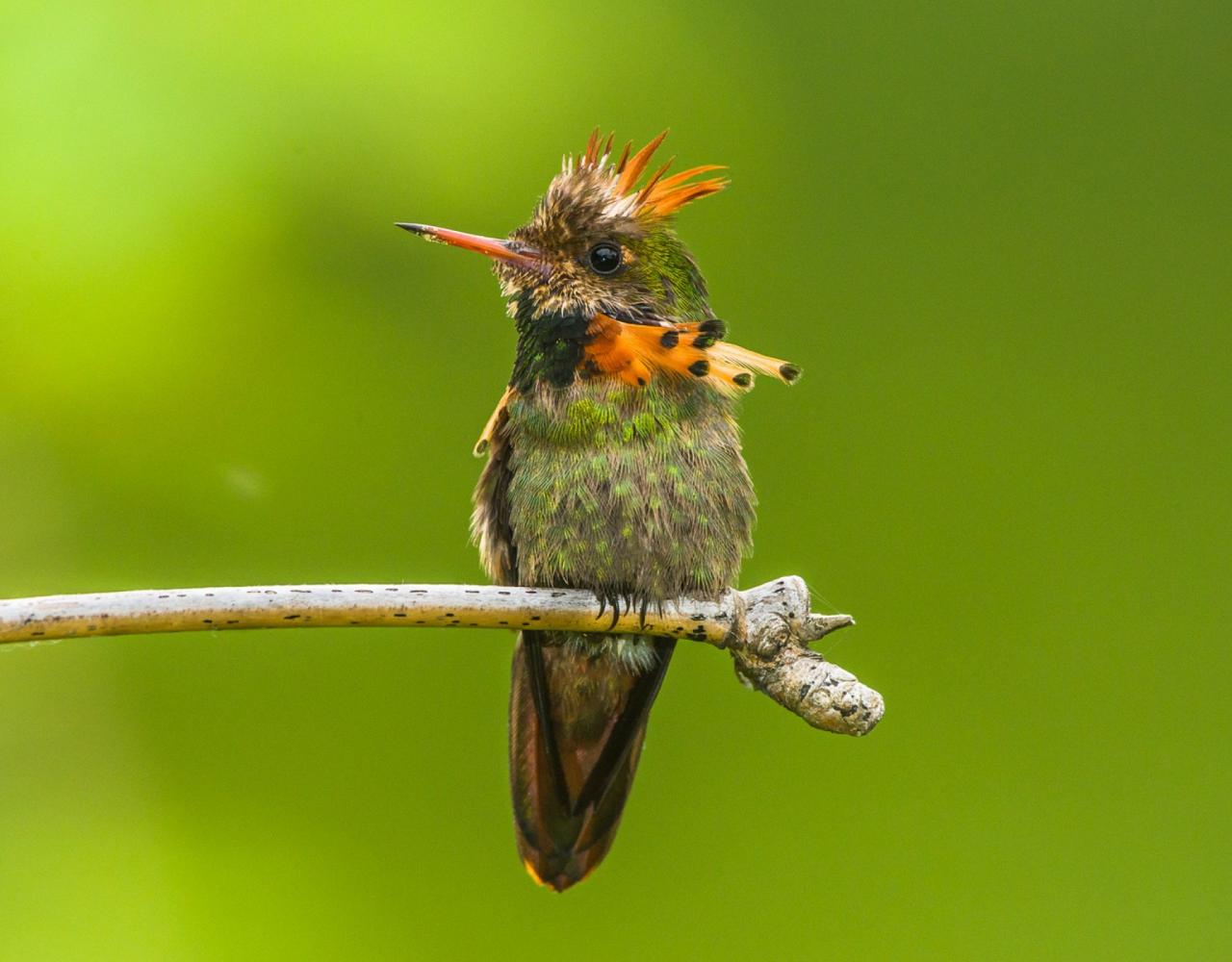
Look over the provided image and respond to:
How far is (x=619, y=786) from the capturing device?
267 centimetres

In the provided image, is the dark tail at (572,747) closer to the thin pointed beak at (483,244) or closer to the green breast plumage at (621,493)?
the green breast plumage at (621,493)

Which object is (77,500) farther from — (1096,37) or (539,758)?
(1096,37)

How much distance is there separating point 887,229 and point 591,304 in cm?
134

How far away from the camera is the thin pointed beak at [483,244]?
7.29 feet

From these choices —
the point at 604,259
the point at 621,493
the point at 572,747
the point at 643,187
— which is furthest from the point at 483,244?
the point at 572,747

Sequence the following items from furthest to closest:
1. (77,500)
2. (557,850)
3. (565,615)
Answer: (77,500) → (557,850) → (565,615)

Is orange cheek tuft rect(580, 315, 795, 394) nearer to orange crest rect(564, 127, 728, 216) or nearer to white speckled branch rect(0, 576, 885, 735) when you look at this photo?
orange crest rect(564, 127, 728, 216)

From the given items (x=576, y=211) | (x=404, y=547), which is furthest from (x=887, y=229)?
(x=404, y=547)

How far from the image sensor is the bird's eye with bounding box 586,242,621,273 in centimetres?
250

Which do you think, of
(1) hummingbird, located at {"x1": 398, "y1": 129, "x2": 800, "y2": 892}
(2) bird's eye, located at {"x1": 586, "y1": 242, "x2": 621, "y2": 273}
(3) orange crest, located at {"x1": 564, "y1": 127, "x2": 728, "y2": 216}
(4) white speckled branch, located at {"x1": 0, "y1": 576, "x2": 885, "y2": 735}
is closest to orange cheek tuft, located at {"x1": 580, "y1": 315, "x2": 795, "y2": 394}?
(1) hummingbird, located at {"x1": 398, "y1": 129, "x2": 800, "y2": 892}

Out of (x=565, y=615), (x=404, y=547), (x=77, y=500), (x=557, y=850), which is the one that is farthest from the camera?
(x=404, y=547)

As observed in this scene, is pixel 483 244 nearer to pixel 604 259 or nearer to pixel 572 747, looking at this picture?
pixel 604 259

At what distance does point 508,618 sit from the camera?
201 cm

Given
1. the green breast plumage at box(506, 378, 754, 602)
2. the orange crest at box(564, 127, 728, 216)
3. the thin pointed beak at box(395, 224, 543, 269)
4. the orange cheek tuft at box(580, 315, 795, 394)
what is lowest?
the green breast plumage at box(506, 378, 754, 602)
